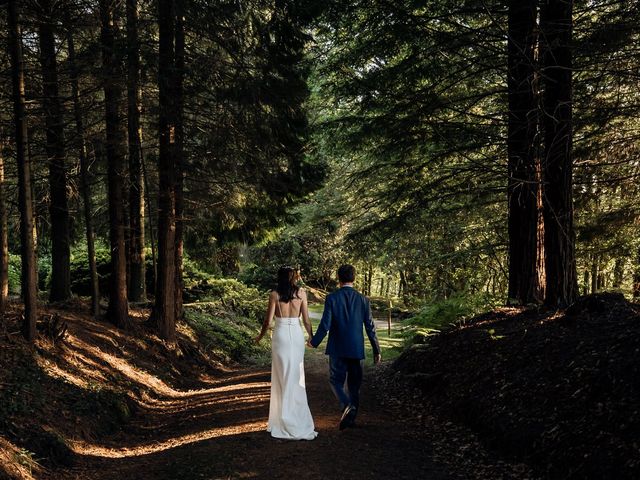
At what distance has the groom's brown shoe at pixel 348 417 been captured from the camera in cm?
687

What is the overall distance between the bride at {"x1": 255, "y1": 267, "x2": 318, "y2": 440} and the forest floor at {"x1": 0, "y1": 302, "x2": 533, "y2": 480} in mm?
267

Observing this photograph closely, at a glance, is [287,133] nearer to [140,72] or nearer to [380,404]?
[140,72]

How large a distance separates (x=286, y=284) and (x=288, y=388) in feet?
4.19

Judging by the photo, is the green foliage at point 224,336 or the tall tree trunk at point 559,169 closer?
the tall tree trunk at point 559,169

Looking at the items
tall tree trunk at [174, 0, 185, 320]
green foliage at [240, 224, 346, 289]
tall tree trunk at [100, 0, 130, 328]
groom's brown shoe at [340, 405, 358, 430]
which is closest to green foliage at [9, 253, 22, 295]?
green foliage at [240, 224, 346, 289]

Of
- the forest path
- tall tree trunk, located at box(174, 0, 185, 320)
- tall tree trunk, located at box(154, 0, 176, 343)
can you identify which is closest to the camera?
the forest path

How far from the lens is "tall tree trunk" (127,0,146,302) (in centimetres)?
1019

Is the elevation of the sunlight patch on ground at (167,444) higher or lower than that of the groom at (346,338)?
lower

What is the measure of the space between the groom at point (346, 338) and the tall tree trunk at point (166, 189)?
6.46m

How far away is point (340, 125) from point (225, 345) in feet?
26.5

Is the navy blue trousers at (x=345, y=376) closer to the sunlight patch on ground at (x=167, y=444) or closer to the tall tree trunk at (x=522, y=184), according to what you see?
the sunlight patch on ground at (x=167, y=444)

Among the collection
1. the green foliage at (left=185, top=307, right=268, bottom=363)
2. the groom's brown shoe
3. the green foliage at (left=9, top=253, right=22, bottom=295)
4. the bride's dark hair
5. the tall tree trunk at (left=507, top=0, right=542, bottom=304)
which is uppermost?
the tall tree trunk at (left=507, top=0, right=542, bottom=304)

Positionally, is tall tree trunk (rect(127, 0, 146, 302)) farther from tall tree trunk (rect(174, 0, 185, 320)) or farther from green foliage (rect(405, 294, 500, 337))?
green foliage (rect(405, 294, 500, 337))

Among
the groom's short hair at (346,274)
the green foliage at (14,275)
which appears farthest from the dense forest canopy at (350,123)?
the green foliage at (14,275)
